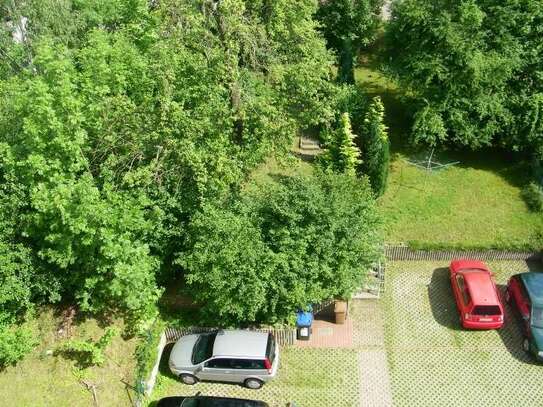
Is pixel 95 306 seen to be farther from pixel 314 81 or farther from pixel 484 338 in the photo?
pixel 484 338

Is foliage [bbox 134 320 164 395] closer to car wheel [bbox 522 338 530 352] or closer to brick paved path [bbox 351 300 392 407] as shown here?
brick paved path [bbox 351 300 392 407]

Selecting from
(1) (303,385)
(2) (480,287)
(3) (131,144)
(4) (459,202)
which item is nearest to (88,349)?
(3) (131,144)

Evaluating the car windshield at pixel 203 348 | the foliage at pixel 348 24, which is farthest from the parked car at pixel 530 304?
the foliage at pixel 348 24

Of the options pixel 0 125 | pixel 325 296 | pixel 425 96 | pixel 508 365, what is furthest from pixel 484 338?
pixel 0 125

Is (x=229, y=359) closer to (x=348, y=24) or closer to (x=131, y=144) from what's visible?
(x=131, y=144)

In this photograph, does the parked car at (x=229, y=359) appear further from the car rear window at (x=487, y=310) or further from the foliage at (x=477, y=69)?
the foliage at (x=477, y=69)
